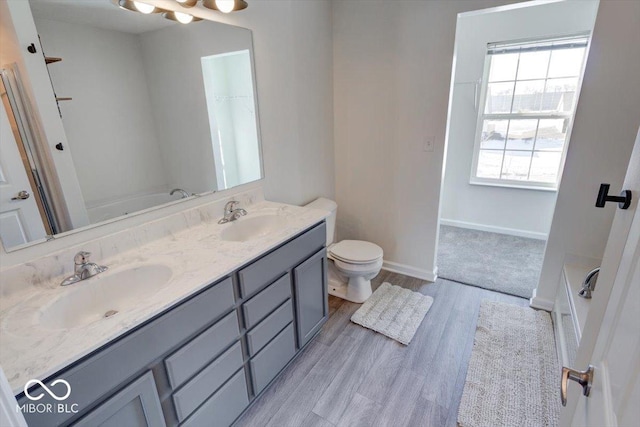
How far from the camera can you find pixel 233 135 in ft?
6.46

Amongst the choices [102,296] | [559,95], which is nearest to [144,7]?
[102,296]

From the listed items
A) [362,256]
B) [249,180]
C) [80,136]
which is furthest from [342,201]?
[80,136]

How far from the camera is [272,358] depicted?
5.35ft

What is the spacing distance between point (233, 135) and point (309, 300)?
1.14 meters

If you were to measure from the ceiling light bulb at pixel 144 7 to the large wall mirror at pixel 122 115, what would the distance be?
3 centimetres

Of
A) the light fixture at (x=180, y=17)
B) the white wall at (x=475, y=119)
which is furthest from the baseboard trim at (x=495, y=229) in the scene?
the light fixture at (x=180, y=17)

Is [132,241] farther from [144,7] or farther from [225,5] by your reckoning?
[225,5]

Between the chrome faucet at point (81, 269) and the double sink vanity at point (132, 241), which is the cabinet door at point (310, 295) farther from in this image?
the chrome faucet at point (81, 269)

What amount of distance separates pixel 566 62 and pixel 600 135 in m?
1.65

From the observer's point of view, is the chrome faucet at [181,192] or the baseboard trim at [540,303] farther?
the baseboard trim at [540,303]

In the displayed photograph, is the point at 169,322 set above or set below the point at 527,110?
below

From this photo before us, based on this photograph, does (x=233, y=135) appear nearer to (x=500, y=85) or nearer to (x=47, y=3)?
(x=47, y=3)

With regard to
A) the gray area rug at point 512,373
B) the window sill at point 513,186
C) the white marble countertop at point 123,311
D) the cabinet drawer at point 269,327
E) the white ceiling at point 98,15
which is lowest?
the gray area rug at point 512,373

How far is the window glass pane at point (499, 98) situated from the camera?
3316 mm
